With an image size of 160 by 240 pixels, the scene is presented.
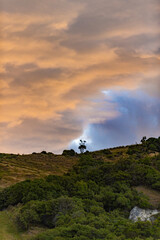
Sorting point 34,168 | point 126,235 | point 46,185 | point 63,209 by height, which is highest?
point 34,168

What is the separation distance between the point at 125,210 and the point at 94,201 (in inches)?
184

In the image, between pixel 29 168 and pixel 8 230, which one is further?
pixel 29 168

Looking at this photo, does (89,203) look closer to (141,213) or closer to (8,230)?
(141,213)

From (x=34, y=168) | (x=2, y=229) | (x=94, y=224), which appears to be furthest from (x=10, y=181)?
(x=94, y=224)

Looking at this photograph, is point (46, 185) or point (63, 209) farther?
point (46, 185)

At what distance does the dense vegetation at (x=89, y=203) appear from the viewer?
99.1 feet

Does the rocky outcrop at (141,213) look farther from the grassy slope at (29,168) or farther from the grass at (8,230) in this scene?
the grassy slope at (29,168)

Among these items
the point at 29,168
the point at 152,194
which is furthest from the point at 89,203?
the point at 29,168

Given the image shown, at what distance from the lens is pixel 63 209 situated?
3847 centimetres

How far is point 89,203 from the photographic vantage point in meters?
42.0

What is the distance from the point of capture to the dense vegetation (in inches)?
1189

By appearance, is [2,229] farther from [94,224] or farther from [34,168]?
[34,168]

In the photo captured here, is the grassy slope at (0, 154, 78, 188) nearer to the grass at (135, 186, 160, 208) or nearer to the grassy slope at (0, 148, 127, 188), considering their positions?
the grassy slope at (0, 148, 127, 188)

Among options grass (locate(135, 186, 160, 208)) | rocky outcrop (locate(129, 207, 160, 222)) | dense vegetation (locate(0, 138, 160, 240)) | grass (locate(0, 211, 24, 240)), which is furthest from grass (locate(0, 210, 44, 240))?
grass (locate(135, 186, 160, 208))
